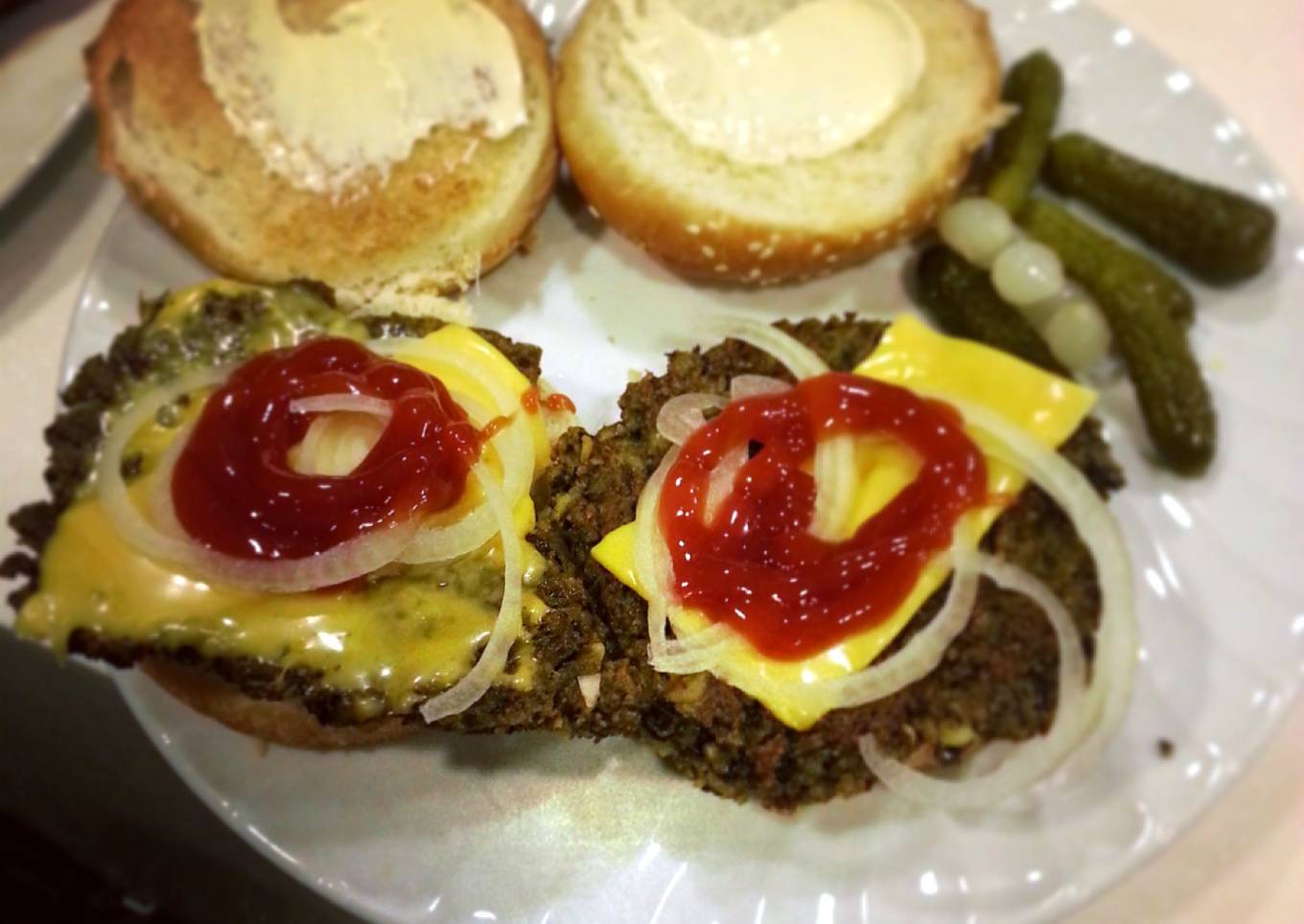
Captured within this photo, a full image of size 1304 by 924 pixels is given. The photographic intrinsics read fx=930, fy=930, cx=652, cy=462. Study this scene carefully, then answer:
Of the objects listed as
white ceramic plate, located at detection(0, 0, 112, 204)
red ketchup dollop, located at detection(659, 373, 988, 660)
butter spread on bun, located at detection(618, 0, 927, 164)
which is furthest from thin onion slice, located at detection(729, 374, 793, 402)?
white ceramic plate, located at detection(0, 0, 112, 204)

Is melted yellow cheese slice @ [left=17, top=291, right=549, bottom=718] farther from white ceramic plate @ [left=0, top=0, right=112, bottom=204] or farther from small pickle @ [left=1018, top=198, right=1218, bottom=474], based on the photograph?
small pickle @ [left=1018, top=198, right=1218, bottom=474]

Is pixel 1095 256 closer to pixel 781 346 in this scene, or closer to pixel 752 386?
pixel 781 346

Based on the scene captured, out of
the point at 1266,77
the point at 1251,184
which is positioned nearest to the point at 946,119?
the point at 1251,184

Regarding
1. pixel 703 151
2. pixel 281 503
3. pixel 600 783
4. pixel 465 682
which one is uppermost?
pixel 703 151

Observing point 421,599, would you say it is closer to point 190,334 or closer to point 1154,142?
point 190,334

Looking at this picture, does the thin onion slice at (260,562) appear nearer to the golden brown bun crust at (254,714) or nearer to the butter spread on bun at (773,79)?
the golden brown bun crust at (254,714)

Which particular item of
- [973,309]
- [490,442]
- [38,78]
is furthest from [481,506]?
[38,78]

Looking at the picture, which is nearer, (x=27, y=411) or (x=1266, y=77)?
(x=27, y=411)
